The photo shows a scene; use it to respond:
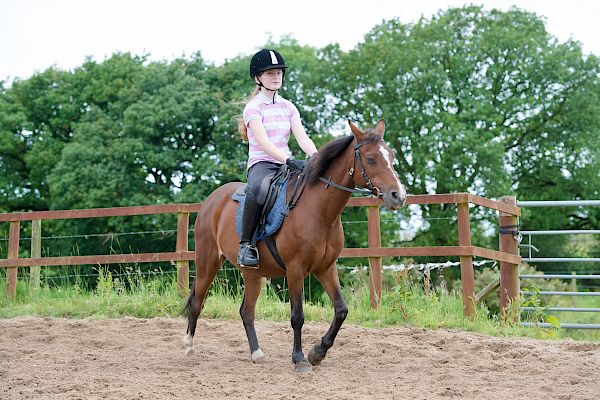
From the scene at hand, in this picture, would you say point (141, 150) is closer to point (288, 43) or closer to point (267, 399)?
point (288, 43)

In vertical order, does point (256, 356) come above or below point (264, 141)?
below

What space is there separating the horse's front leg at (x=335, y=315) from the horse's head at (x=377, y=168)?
0.85 m

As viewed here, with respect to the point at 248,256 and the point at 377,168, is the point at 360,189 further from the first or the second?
the point at 248,256

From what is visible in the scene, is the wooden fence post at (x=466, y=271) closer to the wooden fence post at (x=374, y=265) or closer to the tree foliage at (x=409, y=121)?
the wooden fence post at (x=374, y=265)

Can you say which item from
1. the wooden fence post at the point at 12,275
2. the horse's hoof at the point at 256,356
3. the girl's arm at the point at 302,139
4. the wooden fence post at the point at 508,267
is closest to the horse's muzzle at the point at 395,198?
the girl's arm at the point at 302,139

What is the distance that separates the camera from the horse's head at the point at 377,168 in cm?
539

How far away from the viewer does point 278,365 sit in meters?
6.25

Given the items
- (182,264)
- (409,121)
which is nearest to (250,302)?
(182,264)

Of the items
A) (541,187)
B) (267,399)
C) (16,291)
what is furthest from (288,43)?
A: (267,399)

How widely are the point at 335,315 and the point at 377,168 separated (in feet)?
4.15

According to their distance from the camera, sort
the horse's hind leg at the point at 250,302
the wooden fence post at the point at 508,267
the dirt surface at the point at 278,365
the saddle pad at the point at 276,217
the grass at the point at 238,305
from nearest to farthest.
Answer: the dirt surface at the point at 278,365 → the saddle pad at the point at 276,217 → the horse's hind leg at the point at 250,302 → the grass at the point at 238,305 → the wooden fence post at the point at 508,267

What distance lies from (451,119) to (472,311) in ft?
59.8

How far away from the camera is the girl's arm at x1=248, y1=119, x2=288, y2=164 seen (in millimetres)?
6133

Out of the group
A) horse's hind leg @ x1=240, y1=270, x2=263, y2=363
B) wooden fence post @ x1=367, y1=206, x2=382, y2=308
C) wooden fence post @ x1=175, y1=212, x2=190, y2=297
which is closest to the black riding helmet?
horse's hind leg @ x1=240, y1=270, x2=263, y2=363
